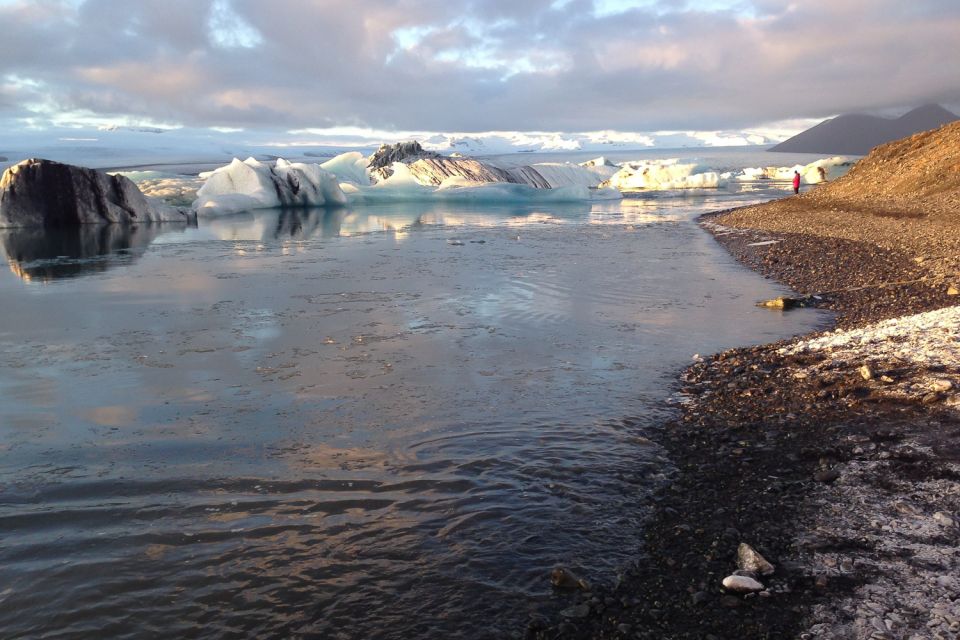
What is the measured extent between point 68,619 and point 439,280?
846cm

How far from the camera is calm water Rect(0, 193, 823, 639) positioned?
2.88 metres

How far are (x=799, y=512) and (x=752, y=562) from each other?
58 cm

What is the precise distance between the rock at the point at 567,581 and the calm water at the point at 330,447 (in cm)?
6

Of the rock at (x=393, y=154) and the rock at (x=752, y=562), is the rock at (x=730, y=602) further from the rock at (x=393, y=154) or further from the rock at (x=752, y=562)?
the rock at (x=393, y=154)

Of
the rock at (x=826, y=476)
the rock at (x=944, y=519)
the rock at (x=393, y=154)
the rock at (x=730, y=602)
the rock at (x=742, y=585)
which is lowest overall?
the rock at (x=730, y=602)

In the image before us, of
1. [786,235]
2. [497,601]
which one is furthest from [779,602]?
[786,235]

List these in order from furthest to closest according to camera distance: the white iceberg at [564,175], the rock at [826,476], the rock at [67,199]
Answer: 1. the white iceberg at [564,175]
2. the rock at [67,199]
3. the rock at [826,476]

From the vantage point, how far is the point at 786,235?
16.0m

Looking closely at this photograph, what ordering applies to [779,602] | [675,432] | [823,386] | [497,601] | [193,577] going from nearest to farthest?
[779,602], [497,601], [193,577], [675,432], [823,386]

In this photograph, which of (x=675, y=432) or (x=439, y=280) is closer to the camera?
(x=675, y=432)

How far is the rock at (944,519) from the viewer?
2969 mm

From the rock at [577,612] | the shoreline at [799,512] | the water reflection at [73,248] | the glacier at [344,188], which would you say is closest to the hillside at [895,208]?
the shoreline at [799,512]

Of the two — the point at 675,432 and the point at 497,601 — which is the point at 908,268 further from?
the point at 497,601

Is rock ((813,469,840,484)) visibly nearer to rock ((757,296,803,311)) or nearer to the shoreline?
the shoreline
